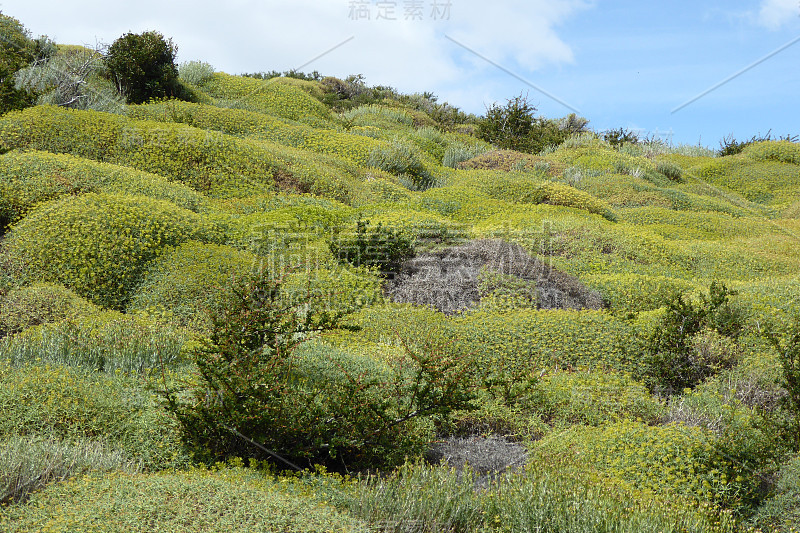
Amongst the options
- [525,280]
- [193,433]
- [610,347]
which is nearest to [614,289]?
[525,280]

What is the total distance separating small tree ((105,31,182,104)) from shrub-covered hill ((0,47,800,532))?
208 cm

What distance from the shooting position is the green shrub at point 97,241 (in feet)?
28.9

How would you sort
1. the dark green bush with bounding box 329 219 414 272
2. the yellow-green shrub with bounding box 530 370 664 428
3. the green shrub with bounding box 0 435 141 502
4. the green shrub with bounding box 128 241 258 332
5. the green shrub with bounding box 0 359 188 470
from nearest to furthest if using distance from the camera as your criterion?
1. the green shrub with bounding box 0 435 141 502
2. the green shrub with bounding box 0 359 188 470
3. the yellow-green shrub with bounding box 530 370 664 428
4. the green shrub with bounding box 128 241 258 332
5. the dark green bush with bounding box 329 219 414 272

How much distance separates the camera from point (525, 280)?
9.82 metres

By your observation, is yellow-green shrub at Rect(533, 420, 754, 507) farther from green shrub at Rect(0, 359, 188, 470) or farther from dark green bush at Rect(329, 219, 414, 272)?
dark green bush at Rect(329, 219, 414, 272)

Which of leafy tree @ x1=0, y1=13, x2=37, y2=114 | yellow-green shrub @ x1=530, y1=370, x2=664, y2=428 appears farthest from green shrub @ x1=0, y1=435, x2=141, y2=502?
leafy tree @ x1=0, y1=13, x2=37, y2=114

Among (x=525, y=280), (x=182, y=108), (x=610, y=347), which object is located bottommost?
(x=610, y=347)

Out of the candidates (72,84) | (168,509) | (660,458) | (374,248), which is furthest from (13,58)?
(660,458)

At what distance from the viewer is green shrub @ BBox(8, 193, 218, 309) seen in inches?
346

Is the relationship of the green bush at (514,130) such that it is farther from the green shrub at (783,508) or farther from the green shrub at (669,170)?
the green shrub at (783,508)

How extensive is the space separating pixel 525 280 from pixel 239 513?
22.1 feet

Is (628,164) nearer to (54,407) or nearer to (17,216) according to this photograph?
(17,216)

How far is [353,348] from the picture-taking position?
24.9 ft

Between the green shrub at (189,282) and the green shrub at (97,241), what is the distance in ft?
0.93
